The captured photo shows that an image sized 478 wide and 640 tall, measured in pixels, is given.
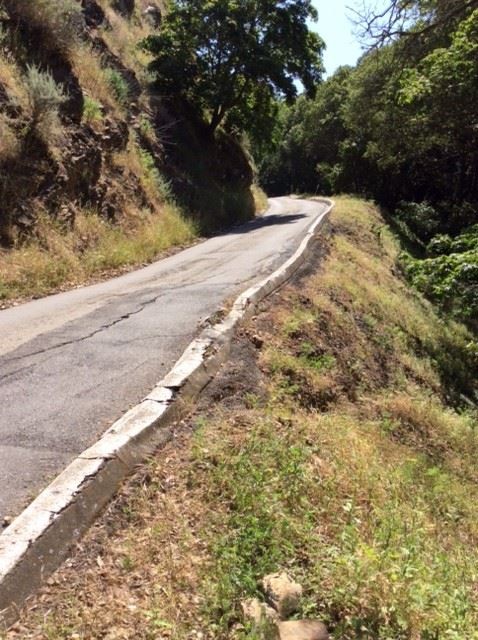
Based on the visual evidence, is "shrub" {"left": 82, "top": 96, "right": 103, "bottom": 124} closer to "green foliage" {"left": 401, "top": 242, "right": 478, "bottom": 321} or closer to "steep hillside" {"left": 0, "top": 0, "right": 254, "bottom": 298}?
"steep hillside" {"left": 0, "top": 0, "right": 254, "bottom": 298}

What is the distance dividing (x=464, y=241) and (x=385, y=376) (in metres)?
6.63

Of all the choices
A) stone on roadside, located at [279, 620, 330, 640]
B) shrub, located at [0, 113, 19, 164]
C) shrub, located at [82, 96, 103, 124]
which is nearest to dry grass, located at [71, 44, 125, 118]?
shrub, located at [82, 96, 103, 124]

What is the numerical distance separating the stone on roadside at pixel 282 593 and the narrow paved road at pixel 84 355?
4.92ft

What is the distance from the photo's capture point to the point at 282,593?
9.77ft

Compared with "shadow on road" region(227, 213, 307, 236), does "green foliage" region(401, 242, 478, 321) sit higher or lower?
lower

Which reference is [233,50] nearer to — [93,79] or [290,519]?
[93,79]

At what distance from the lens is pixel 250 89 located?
960 inches

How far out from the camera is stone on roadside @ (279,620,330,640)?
9.02ft

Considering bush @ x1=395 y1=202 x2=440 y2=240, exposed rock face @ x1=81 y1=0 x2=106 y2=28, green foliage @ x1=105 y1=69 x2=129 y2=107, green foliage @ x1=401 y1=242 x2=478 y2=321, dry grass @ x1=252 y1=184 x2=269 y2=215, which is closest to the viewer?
green foliage @ x1=401 y1=242 x2=478 y2=321

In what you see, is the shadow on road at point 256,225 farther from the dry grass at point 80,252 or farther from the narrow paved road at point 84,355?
the narrow paved road at point 84,355

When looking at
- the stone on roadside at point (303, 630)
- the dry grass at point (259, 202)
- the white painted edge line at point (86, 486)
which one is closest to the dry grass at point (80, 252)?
the white painted edge line at point (86, 486)

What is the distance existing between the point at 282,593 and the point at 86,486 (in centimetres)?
131

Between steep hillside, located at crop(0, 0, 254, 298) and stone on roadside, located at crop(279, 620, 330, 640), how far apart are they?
7.61 m

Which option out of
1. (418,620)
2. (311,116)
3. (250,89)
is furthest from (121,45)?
(311,116)
